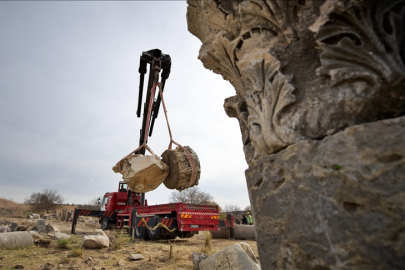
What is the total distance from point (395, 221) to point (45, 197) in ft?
119

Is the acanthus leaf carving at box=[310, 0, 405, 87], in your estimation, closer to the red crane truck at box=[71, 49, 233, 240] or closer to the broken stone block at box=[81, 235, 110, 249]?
the red crane truck at box=[71, 49, 233, 240]

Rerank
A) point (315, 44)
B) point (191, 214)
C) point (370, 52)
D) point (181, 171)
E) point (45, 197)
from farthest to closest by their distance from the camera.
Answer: point (45, 197)
point (191, 214)
point (181, 171)
point (315, 44)
point (370, 52)

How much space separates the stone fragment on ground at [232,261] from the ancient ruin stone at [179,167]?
3.55ft

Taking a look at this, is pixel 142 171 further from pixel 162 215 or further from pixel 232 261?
pixel 162 215

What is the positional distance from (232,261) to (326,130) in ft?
7.49

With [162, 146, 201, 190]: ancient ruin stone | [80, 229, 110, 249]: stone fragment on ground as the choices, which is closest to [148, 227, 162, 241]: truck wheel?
[80, 229, 110, 249]: stone fragment on ground

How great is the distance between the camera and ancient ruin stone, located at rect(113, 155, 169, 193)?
330 centimetres

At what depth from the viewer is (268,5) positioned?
55.0 inches

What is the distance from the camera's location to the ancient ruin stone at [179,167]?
3568 mm

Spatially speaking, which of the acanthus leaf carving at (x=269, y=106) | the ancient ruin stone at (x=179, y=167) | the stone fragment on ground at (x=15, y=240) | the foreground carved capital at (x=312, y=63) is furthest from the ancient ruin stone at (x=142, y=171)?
the stone fragment on ground at (x=15, y=240)

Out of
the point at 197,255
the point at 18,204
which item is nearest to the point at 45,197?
the point at 18,204

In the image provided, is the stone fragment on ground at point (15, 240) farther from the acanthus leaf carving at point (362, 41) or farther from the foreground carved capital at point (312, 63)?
the acanthus leaf carving at point (362, 41)

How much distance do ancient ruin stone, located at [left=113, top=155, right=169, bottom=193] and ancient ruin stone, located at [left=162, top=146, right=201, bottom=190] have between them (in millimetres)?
122

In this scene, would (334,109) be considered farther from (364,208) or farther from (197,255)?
(197,255)
